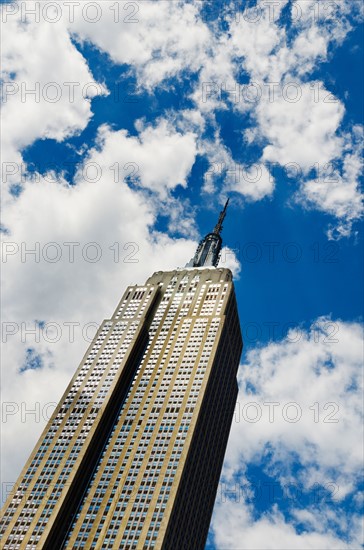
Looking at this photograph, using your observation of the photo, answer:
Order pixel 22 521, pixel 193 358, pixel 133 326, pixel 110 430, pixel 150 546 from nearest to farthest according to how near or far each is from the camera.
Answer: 1. pixel 150 546
2. pixel 22 521
3. pixel 110 430
4. pixel 193 358
5. pixel 133 326

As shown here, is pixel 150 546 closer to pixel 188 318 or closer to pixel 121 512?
pixel 121 512

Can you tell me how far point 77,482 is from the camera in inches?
5906

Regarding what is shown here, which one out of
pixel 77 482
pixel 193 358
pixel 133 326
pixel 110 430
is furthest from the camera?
pixel 133 326


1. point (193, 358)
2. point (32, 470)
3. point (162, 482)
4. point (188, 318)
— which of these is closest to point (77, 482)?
point (32, 470)

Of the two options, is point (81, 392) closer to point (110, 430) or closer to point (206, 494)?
point (110, 430)

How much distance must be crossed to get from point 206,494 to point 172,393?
29.5 m

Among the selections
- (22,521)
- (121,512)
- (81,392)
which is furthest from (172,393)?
(22,521)

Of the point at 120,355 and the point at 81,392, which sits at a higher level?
the point at 120,355

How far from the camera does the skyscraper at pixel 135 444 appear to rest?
139750 millimetres

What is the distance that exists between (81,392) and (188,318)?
42450mm

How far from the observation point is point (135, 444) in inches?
6260

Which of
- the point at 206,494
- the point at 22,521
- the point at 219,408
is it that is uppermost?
the point at 219,408

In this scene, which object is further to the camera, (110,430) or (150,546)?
(110,430)

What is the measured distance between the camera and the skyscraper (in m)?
140
